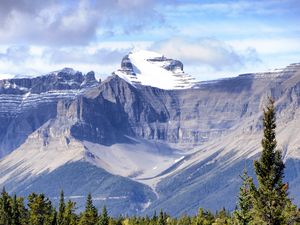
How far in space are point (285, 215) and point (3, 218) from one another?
129 meters

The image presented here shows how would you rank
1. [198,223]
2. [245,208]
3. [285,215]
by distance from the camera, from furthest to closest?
1. [198,223]
2. [245,208]
3. [285,215]

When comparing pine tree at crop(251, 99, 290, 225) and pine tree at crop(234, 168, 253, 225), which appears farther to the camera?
pine tree at crop(234, 168, 253, 225)

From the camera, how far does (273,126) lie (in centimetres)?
7494

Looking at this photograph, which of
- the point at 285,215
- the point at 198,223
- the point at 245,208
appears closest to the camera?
the point at 285,215

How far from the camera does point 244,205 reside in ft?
255

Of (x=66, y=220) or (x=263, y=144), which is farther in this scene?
(x=66, y=220)

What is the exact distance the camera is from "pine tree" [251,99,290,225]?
73.1 m

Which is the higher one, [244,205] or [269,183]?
[269,183]

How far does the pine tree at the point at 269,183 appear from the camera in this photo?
73.1 metres

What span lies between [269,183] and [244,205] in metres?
4.37

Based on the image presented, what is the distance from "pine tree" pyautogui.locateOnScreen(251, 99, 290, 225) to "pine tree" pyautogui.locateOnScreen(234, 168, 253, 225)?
91.7 inches

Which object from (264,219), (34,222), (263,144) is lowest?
(34,222)

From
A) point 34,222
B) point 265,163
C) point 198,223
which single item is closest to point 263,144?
point 265,163

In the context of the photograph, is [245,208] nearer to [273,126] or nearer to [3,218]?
[273,126]
